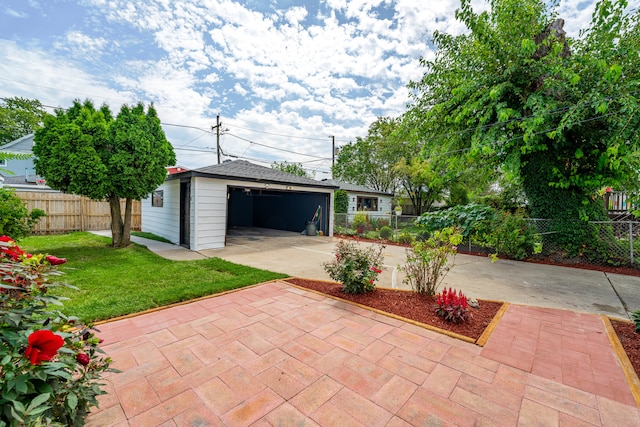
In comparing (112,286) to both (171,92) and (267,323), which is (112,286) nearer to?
(267,323)

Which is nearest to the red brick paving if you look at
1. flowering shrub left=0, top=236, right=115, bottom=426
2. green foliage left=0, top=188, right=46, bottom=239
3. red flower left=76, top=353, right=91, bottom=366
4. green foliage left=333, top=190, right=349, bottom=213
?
flowering shrub left=0, top=236, right=115, bottom=426

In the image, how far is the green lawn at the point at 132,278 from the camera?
335 cm

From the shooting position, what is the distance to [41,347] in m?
1.05

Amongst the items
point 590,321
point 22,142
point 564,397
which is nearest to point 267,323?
point 564,397

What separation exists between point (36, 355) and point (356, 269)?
10.7ft

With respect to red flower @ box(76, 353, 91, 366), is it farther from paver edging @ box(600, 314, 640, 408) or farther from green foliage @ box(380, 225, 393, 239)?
green foliage @ box(380, 225, 393, 239)

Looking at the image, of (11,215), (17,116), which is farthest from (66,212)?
(17,116)

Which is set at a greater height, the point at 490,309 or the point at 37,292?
the point at 37,292

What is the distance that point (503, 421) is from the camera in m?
1.67

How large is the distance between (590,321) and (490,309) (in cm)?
105

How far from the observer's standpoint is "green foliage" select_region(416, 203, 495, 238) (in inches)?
315

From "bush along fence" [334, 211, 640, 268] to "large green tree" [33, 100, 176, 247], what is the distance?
6.76 metres

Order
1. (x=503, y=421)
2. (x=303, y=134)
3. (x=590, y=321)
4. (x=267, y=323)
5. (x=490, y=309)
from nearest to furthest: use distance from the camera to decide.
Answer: (x=503, y=421)
(x=267, y=323)
(x=590, y=321)
(x=490, y=309)
(x=303, y=134)

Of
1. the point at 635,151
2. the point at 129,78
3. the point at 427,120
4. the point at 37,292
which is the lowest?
the point at 37,292
